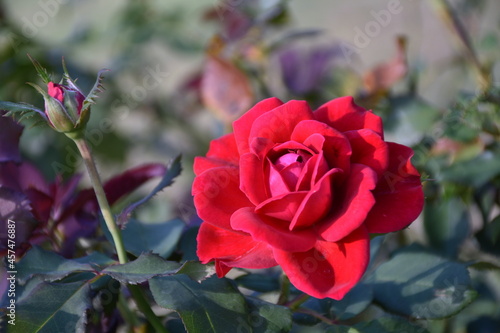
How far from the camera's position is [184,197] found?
1.14 m

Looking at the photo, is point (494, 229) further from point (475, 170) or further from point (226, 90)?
point (226, 90)

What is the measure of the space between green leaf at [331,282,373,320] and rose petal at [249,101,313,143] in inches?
6.7

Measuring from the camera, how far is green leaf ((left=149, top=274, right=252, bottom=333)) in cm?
41

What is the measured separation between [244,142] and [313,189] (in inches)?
3.0

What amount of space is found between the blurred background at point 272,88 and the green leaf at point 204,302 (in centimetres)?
15

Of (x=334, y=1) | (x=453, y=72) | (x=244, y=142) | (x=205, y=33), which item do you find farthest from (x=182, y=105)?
(x=334, y=1)

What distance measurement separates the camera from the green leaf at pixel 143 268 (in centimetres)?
42

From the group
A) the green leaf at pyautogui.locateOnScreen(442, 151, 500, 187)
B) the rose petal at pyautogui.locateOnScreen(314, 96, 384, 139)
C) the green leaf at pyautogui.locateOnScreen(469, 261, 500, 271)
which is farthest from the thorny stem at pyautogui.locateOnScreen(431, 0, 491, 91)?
the rose petal at pyautogui.locateOnScreen(314, 96, 384, 139)

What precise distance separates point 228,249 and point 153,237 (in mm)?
151

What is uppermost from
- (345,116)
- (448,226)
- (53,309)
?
(345,116)

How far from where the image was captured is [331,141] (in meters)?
0.40

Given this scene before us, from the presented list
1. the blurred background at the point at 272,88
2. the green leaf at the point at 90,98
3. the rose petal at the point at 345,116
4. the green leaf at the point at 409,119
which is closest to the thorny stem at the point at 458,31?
the blurred background at the point at 272,88

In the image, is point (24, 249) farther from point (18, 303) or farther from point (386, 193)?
point (386, 193)

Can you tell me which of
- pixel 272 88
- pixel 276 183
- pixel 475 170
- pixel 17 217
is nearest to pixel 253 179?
pixel 276 183
